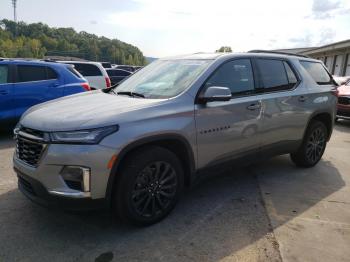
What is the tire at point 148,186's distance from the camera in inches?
125

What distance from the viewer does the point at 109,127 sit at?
9.91 feet

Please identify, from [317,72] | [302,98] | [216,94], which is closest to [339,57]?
[317,72]

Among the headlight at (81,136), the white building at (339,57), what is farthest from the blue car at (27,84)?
the white building at (339,57)

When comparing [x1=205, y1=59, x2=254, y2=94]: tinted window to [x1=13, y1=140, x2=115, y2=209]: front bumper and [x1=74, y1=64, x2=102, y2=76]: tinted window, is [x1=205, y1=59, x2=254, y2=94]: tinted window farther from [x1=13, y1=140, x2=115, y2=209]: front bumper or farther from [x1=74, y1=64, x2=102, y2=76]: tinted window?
[x1=74, y1=64, x2=102, y2=76]: tinted window

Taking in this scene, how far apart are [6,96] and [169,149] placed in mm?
4837

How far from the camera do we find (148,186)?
3400 mm

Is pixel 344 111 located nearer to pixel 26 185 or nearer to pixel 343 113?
pixel 343 113

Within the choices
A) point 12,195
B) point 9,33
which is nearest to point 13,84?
point 12,195

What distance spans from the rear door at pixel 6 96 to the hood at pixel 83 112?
3683mm

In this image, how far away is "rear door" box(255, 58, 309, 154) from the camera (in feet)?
15.0

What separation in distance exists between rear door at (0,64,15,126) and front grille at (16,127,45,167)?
13.3ft

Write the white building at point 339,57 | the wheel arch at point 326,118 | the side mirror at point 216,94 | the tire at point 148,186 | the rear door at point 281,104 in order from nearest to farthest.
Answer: the tire at point 148,186 < the side mirror at point 216,94 < the rear door at point 281,104 < the wheel arch at point 326,118 < the white building at point 339,57

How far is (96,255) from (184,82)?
2.00 metres

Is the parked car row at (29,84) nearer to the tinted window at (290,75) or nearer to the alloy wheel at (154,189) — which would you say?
the tinted window at (290,75)
